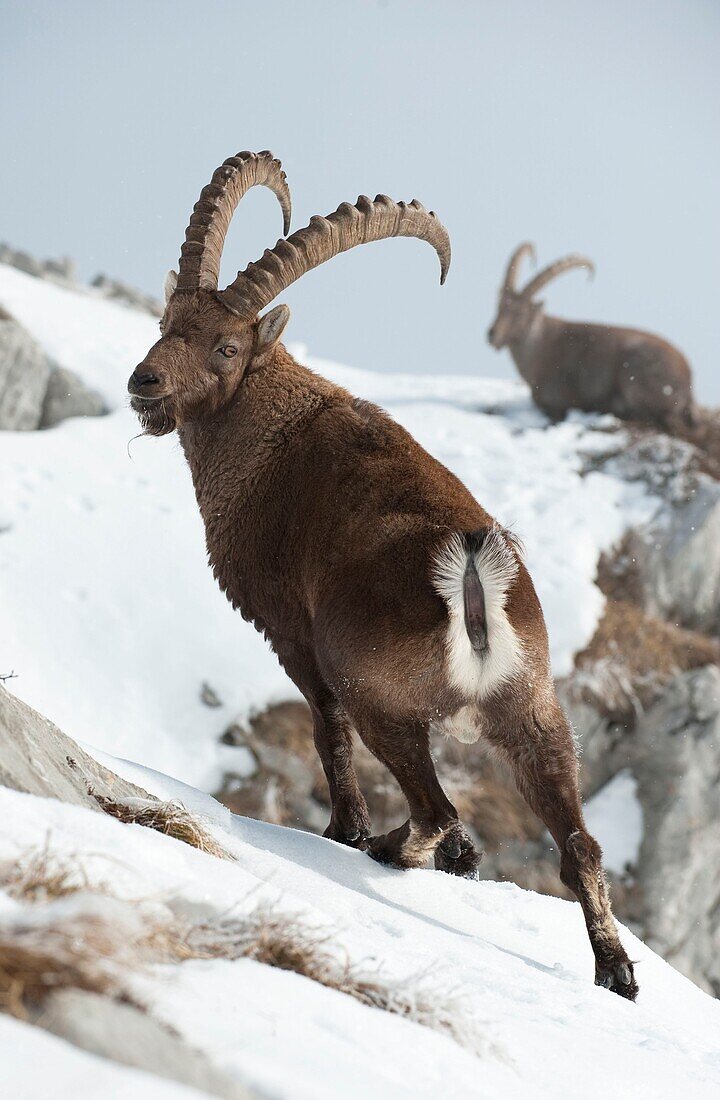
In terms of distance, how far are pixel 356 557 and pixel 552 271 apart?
14.1m

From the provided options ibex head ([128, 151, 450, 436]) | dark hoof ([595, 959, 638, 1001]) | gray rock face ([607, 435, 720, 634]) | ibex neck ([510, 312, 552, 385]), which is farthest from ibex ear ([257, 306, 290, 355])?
ibex neck ([510, 312, 552, 385])

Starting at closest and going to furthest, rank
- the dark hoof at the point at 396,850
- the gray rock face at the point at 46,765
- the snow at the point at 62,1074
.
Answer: the snow at the point at 62,1074 → the gray rock face at the point at 46,765 → the dark hoof at the point at 396,850

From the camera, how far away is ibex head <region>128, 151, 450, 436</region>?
5336 mm

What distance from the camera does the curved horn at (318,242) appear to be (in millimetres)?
5402

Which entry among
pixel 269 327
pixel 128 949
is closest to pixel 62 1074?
pixel 128 949

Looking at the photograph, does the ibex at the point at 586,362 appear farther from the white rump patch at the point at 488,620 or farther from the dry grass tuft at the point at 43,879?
the dry grass tuft at the point at 43,879

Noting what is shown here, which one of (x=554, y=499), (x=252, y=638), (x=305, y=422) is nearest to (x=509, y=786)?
(x=252, y=638)

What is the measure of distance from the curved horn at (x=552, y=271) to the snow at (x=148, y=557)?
248 centimetres

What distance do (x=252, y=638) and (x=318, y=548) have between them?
684 cm

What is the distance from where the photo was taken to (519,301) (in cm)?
1773

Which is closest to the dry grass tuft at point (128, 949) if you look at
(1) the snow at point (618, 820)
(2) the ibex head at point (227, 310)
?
(2) the ibex head at point (227, 310)

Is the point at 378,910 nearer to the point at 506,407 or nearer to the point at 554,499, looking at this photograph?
the point at 554,499

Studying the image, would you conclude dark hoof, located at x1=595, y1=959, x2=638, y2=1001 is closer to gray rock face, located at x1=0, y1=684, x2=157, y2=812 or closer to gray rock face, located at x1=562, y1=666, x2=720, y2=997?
gray rock face, located at x1=0, y1=684, x2=157, y2=812

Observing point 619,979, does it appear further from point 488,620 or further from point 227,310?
point 227,310
